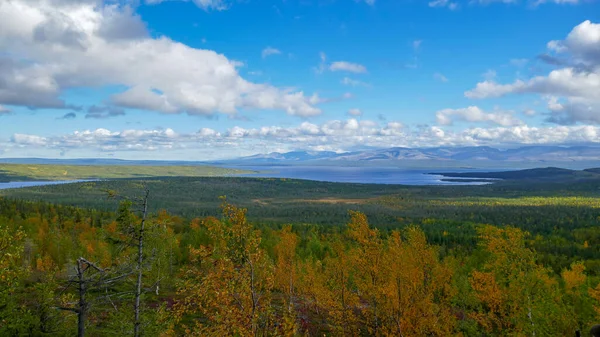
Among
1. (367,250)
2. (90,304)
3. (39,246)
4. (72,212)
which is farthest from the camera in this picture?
(72,212)

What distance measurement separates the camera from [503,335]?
33000 mm

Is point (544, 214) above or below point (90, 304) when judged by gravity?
below

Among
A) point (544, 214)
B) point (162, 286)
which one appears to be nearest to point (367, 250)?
point (162, 286)

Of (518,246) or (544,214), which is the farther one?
(544,214)

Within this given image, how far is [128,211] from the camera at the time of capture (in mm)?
16812

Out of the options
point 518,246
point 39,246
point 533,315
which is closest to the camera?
point 533,315

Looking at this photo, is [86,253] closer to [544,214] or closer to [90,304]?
[90,304]

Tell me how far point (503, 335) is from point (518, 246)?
8.62 metres

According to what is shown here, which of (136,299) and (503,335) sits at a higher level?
(136,299)

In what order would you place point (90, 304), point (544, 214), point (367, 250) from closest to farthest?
point (90, 304)
point (367, 250)
point (544, 214)

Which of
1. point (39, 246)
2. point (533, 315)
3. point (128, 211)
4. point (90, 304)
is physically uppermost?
point (128, 211)

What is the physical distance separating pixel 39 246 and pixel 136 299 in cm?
6773

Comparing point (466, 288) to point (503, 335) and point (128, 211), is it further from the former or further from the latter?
point (128, 211)

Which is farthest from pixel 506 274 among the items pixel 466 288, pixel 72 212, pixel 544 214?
pixel 544 214
